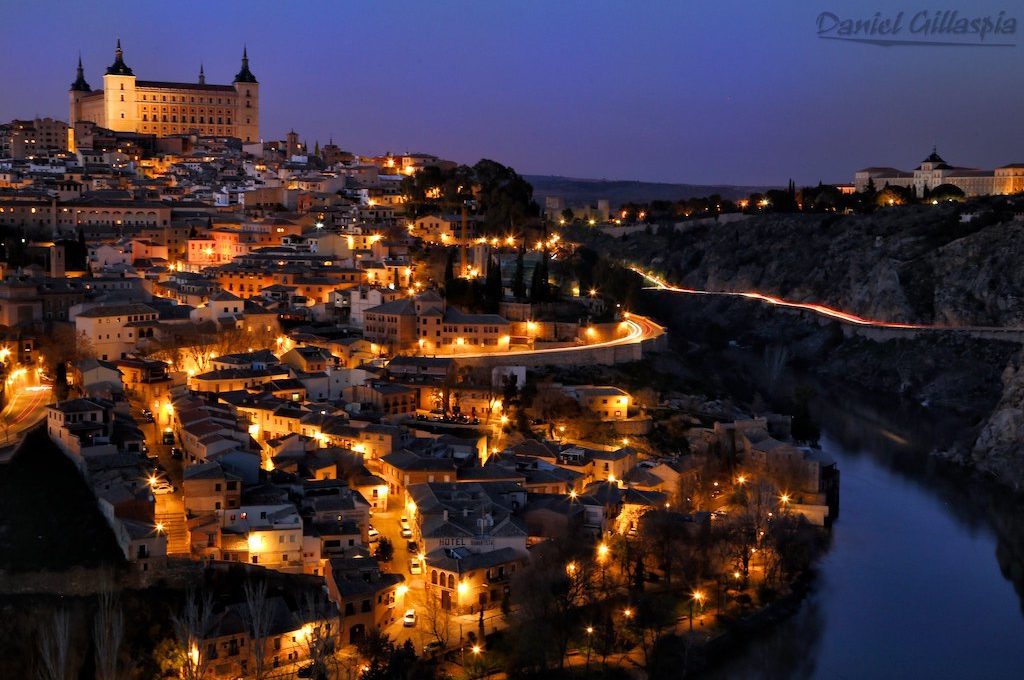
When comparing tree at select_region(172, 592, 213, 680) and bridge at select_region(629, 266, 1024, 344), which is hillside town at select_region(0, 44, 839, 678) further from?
bridge at select_region(629, 266, 1024, 344)

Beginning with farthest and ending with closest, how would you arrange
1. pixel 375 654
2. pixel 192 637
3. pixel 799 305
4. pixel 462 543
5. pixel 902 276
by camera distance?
1. pixel 799 305
2. pixel 902 276
3. pixel 462 543
4. pixel 375 654
5. pixel 192 637

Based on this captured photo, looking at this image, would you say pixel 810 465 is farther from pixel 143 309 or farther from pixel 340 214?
pixel 340 214

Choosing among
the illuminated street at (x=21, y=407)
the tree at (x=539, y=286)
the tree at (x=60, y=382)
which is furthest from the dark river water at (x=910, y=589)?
the tree at (x=60, y=382)

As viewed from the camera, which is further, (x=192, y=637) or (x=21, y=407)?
A: (x=21, y=407)

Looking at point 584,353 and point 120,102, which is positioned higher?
point 120,102

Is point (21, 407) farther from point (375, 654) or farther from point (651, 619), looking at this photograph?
point (651, 619)

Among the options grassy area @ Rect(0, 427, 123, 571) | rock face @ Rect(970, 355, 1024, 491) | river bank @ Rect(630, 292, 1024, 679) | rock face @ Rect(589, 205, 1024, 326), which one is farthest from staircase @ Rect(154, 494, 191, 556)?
rock face @ Rect(589, 205, 1024, 326)

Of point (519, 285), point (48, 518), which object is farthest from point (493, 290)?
point (48, 518)
